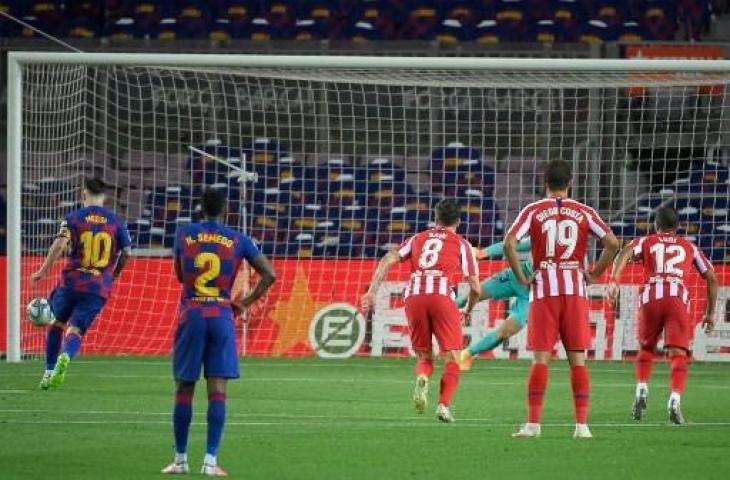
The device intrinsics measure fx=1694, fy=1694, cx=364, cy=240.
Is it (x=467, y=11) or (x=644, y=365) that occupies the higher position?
(x=467, y=11)

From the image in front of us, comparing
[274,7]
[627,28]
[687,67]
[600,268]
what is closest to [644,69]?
[687,67]

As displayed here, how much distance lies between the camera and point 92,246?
16812 mm

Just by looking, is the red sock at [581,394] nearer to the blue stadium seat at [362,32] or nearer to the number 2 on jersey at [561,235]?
the number 2 on jersey at [561,235]

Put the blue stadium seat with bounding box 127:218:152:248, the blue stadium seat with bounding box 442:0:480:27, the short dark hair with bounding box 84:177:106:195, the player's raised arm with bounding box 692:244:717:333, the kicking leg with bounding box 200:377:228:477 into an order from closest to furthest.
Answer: the kicking leg with bounding box 200:377:228:477, the player's raised arm with bounding box 692:244:717:333, the short dark hair with bounding box 84:177:106:195, the blue stadium seat with bounding box 127:218:152:248, the blue stadium seat with bounding box 442:0:480:27

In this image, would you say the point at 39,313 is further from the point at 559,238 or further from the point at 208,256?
the point at 208,256

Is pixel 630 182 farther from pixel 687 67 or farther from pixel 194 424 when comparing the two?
pixel 194 424

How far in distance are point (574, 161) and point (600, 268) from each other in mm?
12726

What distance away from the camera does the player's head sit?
54.9 feet

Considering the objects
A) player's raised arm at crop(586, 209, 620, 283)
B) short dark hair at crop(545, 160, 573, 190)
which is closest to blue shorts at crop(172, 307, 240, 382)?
short dark hair at crop(545, 160, 573, 190)

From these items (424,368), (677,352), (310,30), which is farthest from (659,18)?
(424,368)

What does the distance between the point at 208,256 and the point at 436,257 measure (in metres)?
4.59

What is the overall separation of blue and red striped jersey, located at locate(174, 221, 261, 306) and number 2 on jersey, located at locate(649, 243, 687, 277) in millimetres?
5449

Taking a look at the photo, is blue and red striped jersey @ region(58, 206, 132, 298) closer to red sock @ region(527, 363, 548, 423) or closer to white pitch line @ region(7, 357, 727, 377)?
white pitch line @ region(7, 357, 727, 377)

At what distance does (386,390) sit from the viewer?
1788cm
